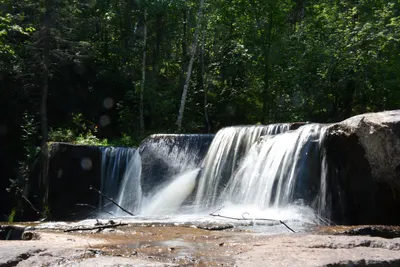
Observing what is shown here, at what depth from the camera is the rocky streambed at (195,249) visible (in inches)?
158

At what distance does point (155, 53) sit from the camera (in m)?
24.5

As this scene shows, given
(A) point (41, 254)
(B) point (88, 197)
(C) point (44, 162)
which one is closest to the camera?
(A) point (41, 254)

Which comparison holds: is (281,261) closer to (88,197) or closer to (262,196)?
(262,196)

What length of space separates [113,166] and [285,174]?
6.99 meters

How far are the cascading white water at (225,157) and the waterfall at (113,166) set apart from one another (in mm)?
3293

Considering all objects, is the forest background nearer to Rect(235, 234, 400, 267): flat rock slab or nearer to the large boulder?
the large boulder

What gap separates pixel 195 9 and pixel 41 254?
21.2 m

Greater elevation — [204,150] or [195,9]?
[195,9]

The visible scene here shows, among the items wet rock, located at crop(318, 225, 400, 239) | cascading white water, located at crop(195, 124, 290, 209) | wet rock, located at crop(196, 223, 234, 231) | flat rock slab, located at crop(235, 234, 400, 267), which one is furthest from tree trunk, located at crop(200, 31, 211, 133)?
flat rock slab, located at crop(235, 234, 400, 267)

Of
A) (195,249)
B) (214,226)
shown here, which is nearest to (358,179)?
(214,226)

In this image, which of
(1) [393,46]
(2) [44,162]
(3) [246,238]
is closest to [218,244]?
(3) [246,238]

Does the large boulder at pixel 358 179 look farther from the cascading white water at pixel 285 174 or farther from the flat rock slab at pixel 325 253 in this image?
the flat rock slab at pixel 325 253

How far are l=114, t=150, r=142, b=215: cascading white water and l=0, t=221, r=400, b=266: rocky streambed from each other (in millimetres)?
7705

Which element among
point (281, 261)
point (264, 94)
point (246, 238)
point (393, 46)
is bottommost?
point (246, 238)
